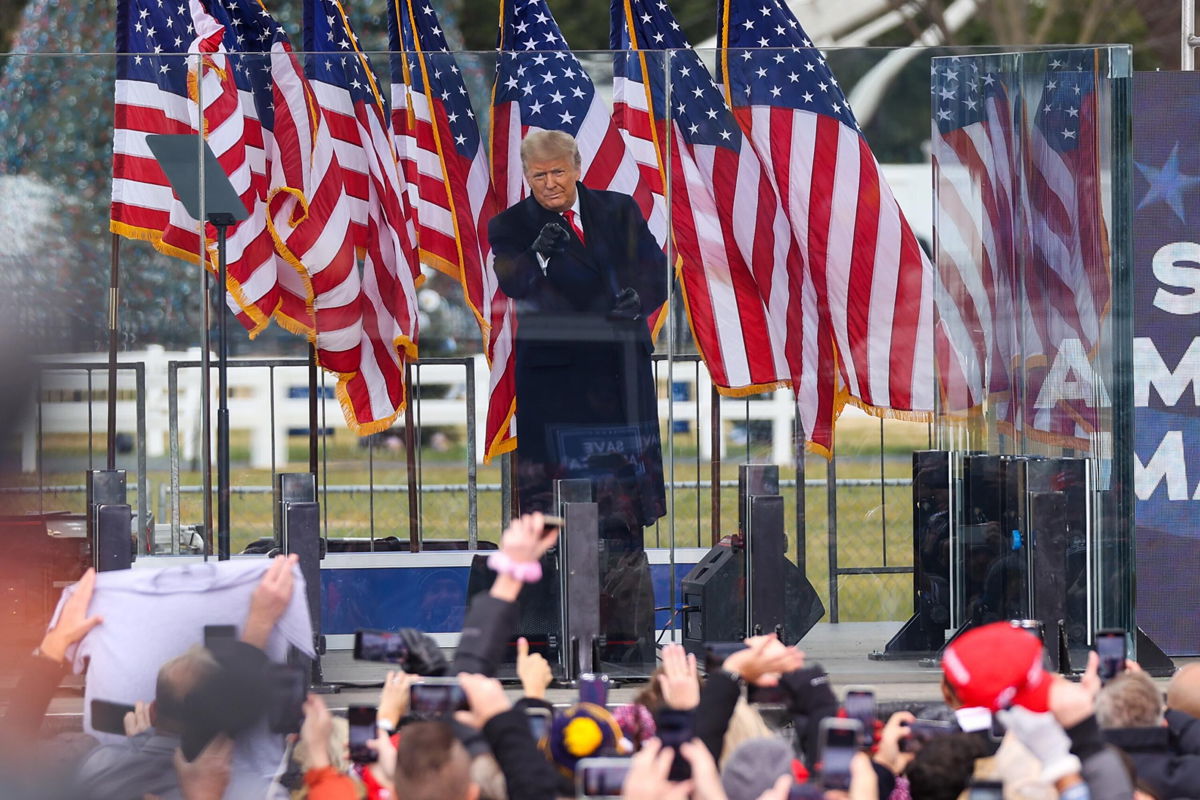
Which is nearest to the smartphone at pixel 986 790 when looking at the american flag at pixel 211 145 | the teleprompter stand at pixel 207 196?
the teleprompter stand at pixel 207 196

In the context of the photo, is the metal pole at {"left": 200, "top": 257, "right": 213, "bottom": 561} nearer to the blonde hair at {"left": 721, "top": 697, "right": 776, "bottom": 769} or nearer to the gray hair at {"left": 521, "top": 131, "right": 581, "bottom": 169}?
the gray hair at {"left": 521, "top": 131, "right": 581, "bottom": 169}

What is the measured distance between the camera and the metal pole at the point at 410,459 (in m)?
7.84

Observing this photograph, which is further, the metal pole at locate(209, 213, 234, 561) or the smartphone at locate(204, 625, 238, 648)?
the metal pole at locate(209, 213, 234, 561)

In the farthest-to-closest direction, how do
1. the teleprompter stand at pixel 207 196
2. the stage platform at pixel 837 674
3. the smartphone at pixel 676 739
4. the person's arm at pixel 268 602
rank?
the teleprompter stand at pixel 207 196 < the stage platform at pixel 837 674 < the person's arm at pixel 268 602 < the smartphone at pixel 676 739

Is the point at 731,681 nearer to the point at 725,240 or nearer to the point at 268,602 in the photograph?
the point at 268,602

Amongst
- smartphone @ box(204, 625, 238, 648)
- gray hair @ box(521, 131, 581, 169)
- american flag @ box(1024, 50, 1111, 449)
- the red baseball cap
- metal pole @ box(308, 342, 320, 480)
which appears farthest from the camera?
metal pole @ box(308, 342, 320, 480)

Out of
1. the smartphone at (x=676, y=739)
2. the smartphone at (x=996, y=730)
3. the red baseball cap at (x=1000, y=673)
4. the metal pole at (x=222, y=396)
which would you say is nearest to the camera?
the smartphone at (x=676, y=739)

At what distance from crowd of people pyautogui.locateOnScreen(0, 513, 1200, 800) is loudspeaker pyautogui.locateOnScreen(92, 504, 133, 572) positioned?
7.79ft

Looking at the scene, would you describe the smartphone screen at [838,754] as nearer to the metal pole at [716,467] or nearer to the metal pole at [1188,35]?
the metal pole at [716,467]

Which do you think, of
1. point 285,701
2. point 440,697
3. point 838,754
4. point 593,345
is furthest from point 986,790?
point 593,345

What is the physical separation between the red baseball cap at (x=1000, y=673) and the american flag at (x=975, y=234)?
3.47 metres

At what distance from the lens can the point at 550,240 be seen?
7.66 meters

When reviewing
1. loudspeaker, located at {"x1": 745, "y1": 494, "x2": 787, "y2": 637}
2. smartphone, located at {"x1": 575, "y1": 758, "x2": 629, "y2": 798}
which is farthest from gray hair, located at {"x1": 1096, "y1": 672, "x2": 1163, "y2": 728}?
loudspeaker, located at {"x1": 745, "y1": 494, "x2": 787, "y2": 637}

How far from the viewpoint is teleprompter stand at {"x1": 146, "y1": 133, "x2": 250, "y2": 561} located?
295 inches
